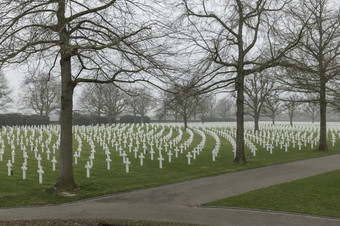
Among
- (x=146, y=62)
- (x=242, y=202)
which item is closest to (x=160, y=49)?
(x=146, y=62)

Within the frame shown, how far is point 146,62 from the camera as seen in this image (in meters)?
9.73

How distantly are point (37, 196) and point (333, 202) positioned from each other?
7.84m

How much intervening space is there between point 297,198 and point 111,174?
Result: 7.12m

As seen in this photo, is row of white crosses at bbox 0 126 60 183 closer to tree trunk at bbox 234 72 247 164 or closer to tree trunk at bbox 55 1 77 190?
tree trunk at bbox 55 1 77 190

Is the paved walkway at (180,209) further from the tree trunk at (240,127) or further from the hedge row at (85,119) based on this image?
the hedge row at (85,119)

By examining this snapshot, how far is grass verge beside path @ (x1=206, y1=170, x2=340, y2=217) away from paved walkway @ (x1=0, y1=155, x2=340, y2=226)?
412 millimetres

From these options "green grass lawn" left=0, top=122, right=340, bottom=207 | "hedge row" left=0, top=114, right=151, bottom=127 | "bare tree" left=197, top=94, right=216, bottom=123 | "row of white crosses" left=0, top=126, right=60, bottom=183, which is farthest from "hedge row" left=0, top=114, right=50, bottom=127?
"green grass lawn" left=0, top=122, right=340, bottom=207

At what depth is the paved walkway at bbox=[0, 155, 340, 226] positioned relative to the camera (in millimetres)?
7070

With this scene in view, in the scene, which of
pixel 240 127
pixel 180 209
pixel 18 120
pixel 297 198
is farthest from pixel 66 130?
pixel 18 120

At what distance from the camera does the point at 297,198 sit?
8.90 m

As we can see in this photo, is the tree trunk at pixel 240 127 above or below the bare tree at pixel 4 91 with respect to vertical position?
below

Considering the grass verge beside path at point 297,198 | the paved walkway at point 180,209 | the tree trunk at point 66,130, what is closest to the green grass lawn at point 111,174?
the tree trunk at point 66,130

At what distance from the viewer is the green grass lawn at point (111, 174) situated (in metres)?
9.52

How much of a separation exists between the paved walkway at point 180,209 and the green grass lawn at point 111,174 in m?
0.77
